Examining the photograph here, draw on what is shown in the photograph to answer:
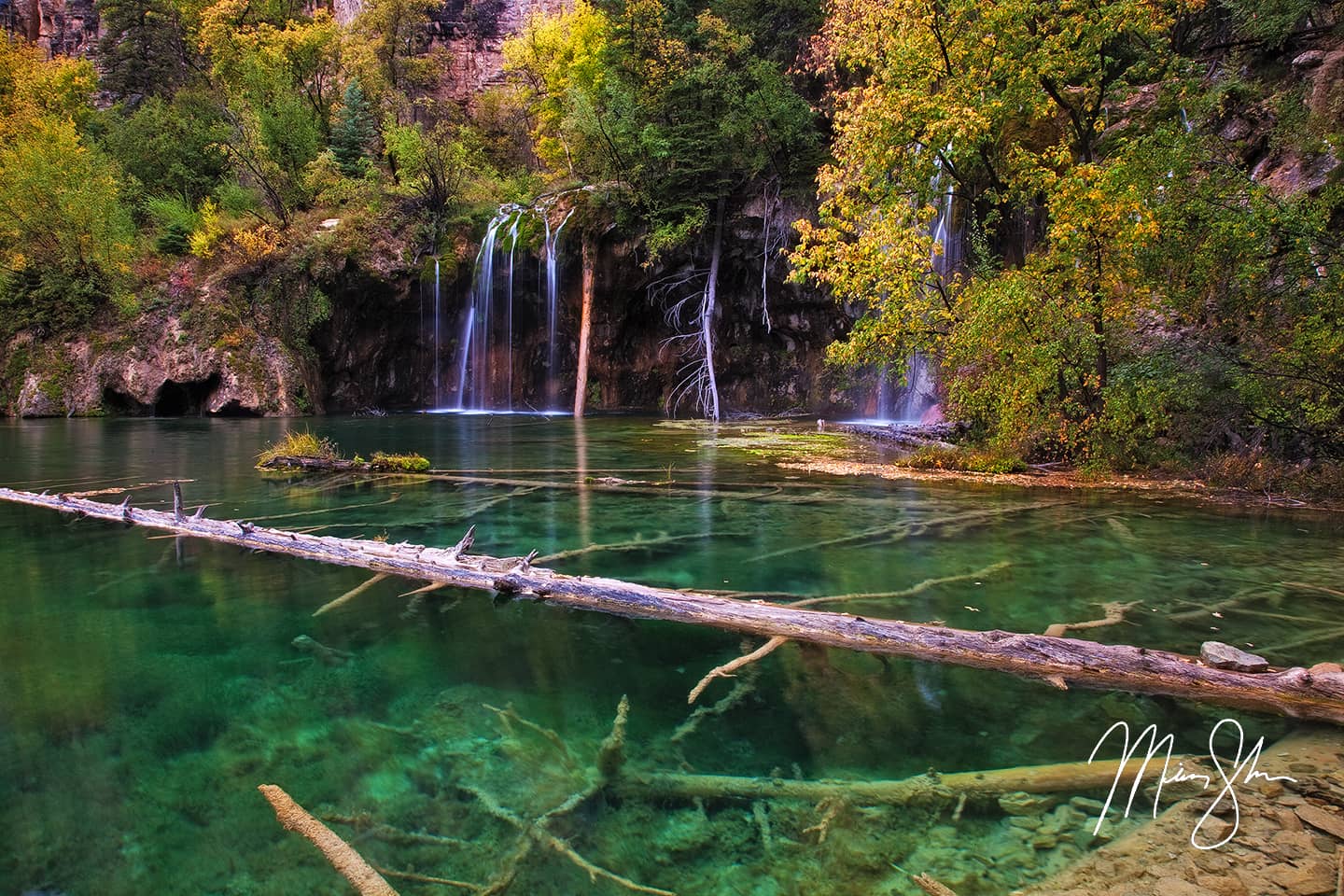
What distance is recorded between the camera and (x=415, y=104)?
3919 centimetres

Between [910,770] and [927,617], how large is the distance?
186 cm

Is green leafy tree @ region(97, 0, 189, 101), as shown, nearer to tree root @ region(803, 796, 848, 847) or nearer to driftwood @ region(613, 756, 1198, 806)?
driftwood @ region(613, 756, 1198, 806)

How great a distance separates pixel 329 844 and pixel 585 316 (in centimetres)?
2606

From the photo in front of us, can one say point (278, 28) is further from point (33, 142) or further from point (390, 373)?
point (390, 373)

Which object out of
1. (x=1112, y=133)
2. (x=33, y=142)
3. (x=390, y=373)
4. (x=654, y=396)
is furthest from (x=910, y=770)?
(x=33, y=142)

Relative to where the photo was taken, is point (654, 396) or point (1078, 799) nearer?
point (1078, 799)

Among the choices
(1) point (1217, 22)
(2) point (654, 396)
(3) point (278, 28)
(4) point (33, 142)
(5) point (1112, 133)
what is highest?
(3) point (278, 28)

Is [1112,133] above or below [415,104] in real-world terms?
below

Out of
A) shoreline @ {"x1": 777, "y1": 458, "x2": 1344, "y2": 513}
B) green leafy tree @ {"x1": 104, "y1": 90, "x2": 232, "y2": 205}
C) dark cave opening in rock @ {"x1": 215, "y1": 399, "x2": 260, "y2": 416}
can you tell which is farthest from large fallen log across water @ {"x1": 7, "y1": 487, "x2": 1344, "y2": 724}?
green leafy tree @ {"x1": 104, "y1": 90, "x2": 232, "y2": 205}

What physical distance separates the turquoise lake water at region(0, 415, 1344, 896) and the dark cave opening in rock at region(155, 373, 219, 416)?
850 inches

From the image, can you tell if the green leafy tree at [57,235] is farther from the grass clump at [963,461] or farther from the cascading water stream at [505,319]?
the grass clump at [963,461]

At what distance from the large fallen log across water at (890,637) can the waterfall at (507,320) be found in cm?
2372

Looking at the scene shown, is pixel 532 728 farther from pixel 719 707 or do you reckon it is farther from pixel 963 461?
pixel 963 461

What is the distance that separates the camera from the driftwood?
9.29 feet
